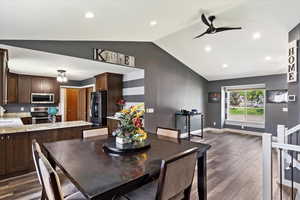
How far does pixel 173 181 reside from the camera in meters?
1.26

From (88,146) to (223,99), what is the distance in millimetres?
6863

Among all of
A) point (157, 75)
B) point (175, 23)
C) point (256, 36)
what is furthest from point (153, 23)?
point (256, 36)

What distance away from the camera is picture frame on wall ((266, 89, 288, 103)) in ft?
18.2

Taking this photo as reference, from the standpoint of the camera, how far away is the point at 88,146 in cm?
191

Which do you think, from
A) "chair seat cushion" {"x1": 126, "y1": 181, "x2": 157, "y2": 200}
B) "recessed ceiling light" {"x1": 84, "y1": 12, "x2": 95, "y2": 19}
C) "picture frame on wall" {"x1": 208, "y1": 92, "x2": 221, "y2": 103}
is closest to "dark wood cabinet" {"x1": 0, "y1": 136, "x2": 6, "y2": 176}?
"recessed ceiling light" {"x1": 84, "y1": 12, "x2": 95, "y2": 19}

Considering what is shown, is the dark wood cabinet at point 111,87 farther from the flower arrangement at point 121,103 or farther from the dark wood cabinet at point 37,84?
the dark wood cabinet at point 37,84

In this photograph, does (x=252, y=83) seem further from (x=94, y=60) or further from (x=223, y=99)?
(x=94, y=60)

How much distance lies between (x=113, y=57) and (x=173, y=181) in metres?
3.40

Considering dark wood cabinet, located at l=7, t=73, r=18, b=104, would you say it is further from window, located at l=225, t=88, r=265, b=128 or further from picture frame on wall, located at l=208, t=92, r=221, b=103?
window, located at l=225, t=88, r=265, b=128

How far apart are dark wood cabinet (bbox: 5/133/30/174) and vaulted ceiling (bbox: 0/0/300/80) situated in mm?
1686

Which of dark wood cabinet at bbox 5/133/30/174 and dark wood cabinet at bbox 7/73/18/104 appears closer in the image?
dark wood cabinet at bbox 5/133/30/174

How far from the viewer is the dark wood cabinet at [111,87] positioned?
4.97 metres

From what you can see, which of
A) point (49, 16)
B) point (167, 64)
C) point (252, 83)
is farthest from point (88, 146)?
point (252, 83)

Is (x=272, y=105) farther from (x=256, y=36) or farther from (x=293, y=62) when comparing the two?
(x=293, y=62)
